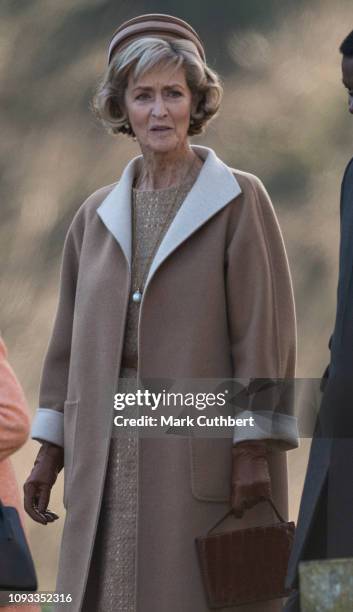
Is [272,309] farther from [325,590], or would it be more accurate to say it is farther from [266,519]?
[325,590]

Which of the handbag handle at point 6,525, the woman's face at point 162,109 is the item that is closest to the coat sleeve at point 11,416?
the handbag handle at point 6,525

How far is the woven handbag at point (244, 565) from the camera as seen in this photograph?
4750 mm

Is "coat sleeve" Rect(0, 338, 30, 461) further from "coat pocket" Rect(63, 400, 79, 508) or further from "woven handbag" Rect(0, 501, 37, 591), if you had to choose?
"woven handbag" Rect(0, 501, 37, 591)

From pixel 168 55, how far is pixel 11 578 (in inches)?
57.8

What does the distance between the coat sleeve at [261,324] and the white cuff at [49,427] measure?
22.4 inches

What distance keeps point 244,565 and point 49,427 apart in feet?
2.41

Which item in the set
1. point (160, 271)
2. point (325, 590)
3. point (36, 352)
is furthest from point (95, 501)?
point (36, 352)

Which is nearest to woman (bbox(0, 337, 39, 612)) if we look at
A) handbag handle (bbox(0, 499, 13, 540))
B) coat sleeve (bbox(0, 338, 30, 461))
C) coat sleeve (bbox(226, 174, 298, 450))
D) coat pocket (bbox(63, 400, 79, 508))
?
coat sleeve (bbox(0, 338, 30, 461))

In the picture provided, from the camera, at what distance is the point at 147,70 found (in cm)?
501

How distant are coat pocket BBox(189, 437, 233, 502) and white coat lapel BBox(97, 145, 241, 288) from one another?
478 mm

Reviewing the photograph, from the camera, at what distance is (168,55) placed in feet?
16.5

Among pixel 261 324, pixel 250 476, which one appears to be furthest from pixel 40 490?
pixel 261 324

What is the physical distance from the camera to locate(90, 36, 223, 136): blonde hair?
→ 5031 mm

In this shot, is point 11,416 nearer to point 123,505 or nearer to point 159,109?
point 123,505
